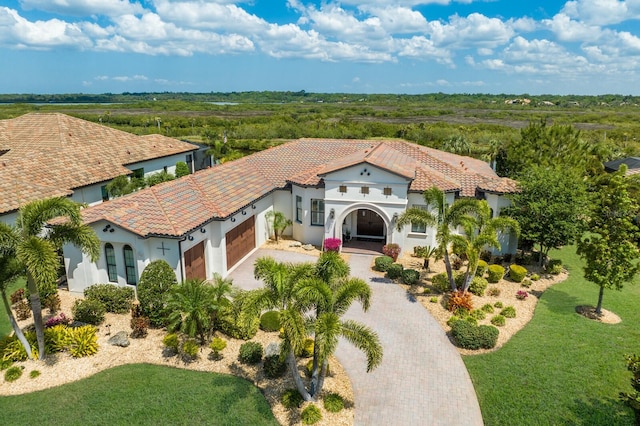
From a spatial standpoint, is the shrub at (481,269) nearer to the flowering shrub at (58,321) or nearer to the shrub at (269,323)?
the shrub at (269,323)

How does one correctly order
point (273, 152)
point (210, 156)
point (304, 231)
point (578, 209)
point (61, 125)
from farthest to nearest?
point (210, 156) < point (61, 125) < point (273, 152) < point (304, 231) < point (578, 209)

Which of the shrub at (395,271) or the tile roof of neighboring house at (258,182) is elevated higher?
the tile roof of neighboring house at (258,182)

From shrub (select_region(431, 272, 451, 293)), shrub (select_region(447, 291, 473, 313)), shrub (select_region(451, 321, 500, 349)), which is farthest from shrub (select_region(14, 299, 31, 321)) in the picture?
shrub (select_region(431, 272, 451, 293))

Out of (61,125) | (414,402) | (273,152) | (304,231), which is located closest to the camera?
(414,402)

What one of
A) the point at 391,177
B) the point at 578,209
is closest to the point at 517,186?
the point at 578,209

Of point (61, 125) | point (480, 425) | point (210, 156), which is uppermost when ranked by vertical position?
point (61, 125)

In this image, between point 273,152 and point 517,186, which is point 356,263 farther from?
point 273,152

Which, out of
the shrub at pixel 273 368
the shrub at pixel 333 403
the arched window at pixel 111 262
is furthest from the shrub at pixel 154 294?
the shrub at pixel 333 403
